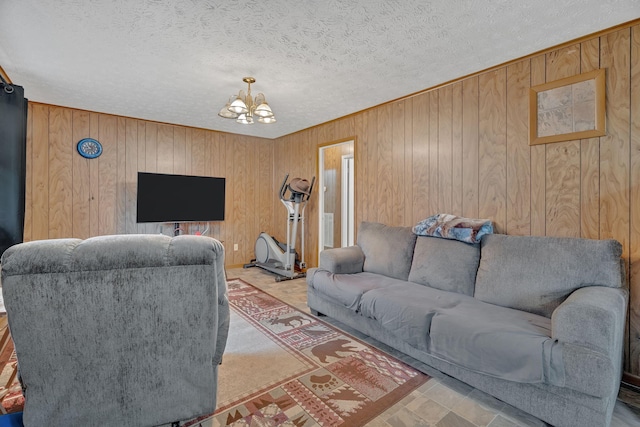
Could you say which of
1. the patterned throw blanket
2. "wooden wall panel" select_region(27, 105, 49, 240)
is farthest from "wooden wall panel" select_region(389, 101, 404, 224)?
"wooden wall panel" select_region(27, 105, 49, 240)

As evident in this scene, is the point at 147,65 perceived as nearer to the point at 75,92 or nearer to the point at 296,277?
the point at 75,92

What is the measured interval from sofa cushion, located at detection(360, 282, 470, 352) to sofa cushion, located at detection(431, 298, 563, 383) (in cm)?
8

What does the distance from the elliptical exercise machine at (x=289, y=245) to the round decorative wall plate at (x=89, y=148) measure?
256cm

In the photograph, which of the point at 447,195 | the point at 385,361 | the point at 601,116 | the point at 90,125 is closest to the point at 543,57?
the point at 601,116

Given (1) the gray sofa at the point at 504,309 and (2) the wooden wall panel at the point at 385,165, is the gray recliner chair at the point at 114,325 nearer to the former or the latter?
Answer: (1) the gray sofa at the point at 504,309

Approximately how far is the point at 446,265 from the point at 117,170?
4449 millimetres

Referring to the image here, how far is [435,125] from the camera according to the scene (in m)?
3.21

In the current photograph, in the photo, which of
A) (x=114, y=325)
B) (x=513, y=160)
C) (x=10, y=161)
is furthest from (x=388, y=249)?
(x=10, y=161)

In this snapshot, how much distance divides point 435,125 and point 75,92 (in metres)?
3.95

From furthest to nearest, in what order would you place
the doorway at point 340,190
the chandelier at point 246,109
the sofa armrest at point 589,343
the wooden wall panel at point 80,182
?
the doorway at point 340,190 → the wooden wall panel at point 80,182 → the chandelier at point 246,109 → the sofa armrest at point 589,343

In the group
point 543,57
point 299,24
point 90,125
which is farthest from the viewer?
point 90,125

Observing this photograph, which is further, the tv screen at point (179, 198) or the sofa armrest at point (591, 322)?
the tv screen at point (179, 198)

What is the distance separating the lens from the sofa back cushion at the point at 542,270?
1.93 m

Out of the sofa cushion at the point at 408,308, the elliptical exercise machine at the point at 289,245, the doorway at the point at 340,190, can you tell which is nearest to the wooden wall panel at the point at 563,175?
the sofa cushion at the point at 408,308
